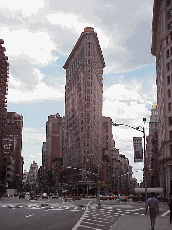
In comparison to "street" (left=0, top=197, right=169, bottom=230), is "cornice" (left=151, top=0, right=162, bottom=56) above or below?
above

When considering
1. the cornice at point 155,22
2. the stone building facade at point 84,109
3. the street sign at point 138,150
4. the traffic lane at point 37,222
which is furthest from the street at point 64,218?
the stone building facade at point 84,109

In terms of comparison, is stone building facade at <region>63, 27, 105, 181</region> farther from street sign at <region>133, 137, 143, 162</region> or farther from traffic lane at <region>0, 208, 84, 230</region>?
traffic lane at <region>0, 208, 84, 230</region>

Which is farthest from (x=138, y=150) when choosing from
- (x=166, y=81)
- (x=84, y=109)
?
(x=84, y=109)

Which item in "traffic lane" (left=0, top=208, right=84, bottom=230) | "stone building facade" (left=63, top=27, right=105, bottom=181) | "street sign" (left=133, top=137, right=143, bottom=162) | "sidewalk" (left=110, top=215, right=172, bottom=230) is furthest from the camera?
"stone building facade" (left=63, top=27, right=105, bottom=181)

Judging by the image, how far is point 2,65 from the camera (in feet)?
584

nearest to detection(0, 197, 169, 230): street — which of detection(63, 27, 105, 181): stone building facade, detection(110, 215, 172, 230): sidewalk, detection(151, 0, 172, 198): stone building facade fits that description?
detection(110, 215, 172, 230): sidewalk

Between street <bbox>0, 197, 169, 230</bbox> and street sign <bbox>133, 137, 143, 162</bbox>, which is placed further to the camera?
street sign <bbox>133, 137, 143, 162</bbox>

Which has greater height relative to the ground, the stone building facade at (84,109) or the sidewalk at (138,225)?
the stone building facade at (84,109)

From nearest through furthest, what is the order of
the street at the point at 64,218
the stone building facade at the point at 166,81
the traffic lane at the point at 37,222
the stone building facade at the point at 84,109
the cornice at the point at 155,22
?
the traffic lane at the point at 37,222 < the street at the point at 64,218 < the stone building facade at the point at 166,81 < the cornice at the point at 155,22 < the stone building facade at the point at 84,109

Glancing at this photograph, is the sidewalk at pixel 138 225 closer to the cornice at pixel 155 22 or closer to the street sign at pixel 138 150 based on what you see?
the street sign at pixel 138 150

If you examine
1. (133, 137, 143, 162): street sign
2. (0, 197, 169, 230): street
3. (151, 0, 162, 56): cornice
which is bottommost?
(0, 197, 169, 230): street

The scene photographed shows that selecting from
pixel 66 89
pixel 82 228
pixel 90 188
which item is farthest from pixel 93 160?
pixel 82 228

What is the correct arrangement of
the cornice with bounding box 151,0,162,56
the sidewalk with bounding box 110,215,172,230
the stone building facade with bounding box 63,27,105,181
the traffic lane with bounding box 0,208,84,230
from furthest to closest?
1. the stone building facade with bounding box 63,27,105,181
2. the cornice with bounding box 151,0,162,56
3. the traffic lane with bounding box 0,208,84,230
4. the sidewalk with bounding box 110,215,172,230

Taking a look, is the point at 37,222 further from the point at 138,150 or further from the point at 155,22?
the point at 155,22
